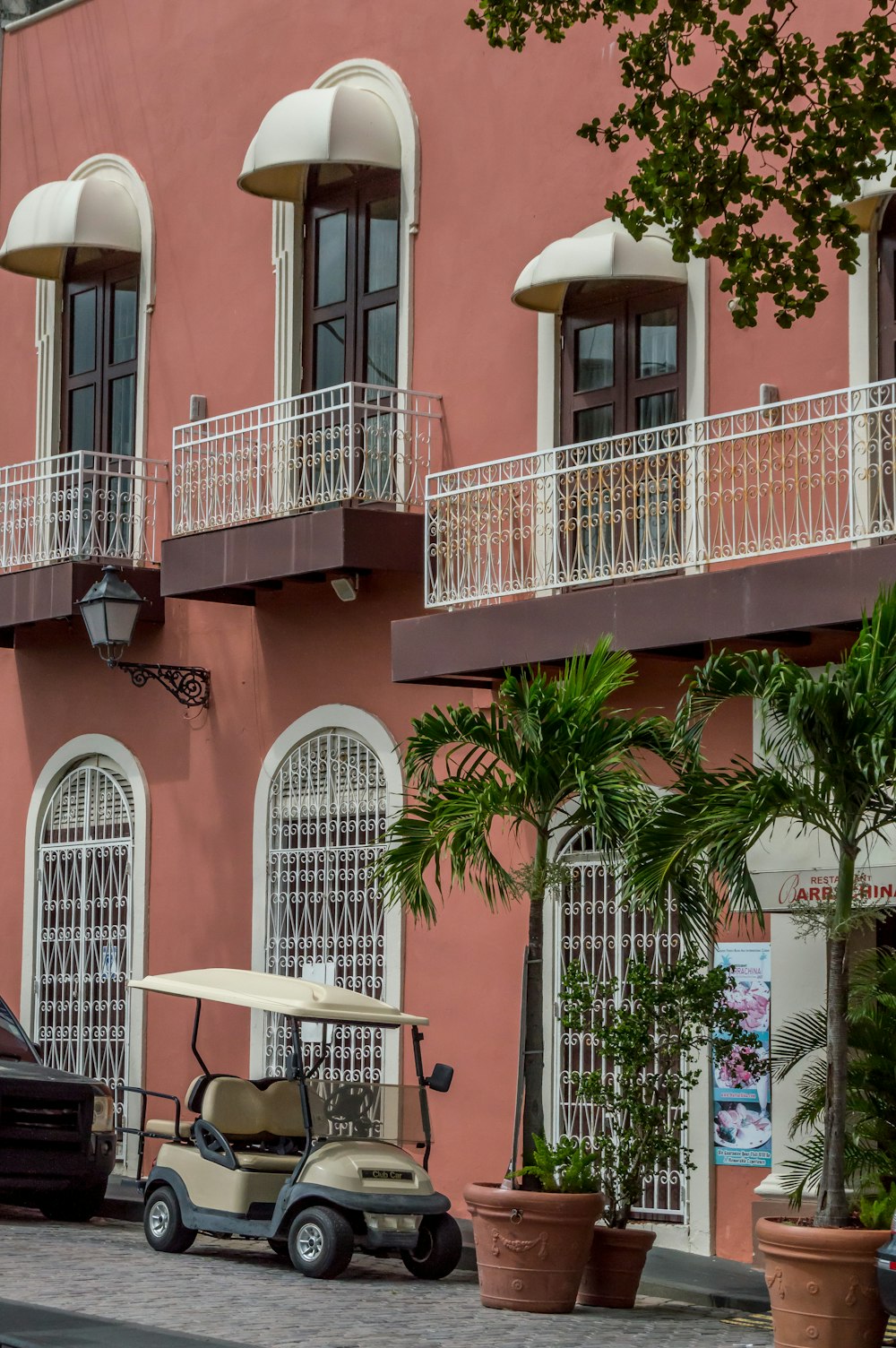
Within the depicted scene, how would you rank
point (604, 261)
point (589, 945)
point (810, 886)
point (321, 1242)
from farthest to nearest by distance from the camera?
1. point (589, 945)
2. point (604, 261)
3. point (810, 886)
4. point (321, 1242)

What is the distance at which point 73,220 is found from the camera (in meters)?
19.0

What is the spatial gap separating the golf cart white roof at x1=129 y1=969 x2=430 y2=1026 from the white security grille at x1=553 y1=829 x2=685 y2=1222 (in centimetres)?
213

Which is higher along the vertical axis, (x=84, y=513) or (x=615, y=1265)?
(x=84, y=513)

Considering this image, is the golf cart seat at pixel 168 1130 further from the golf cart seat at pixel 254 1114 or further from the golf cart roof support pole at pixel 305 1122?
the golf cart roof support pole at pixel 305 1122

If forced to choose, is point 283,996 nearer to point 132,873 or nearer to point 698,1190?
point 698,1190

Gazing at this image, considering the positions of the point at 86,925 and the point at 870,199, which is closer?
the point at 870,199

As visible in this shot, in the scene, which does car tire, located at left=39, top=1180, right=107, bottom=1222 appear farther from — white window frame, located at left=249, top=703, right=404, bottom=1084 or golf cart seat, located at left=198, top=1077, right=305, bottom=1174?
golf cart seat, located at left=198, top=1077, right=305, bottom=1174

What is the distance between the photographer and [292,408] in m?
17.5

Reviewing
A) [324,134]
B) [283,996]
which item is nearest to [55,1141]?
[283,996]

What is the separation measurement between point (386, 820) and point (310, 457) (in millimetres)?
2867

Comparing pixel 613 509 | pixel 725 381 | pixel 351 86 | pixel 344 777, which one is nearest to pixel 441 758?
pixel 344 777

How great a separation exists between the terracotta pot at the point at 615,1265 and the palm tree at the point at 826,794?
72.8 inches

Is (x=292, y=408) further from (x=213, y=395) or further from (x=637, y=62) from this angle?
(x=637, y=62)

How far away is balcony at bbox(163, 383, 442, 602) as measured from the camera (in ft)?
52.6
